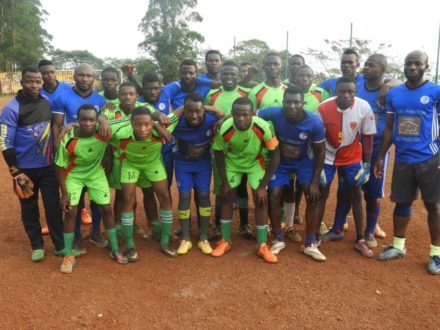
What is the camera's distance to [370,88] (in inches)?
196

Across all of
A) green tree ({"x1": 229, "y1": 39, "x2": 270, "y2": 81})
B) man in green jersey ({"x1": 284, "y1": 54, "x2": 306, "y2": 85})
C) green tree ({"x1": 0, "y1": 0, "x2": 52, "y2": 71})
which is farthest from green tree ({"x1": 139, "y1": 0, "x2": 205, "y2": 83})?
man in green jersey ({"x1": 284, "y1": 54, "x2": 306, "y2": 85})

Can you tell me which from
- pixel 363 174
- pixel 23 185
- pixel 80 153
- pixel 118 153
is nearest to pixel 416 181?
pixel 363 174

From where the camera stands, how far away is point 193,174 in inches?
196

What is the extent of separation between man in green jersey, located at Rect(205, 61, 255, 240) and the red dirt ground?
437 mm

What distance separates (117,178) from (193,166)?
0.95m

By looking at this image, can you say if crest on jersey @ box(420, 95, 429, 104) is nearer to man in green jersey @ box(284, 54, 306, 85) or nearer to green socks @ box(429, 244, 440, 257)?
green socks @ box(429, 244, 440, 257)

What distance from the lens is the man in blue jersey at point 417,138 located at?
13.9 feet

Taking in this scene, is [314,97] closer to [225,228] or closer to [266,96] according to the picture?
[266,96]

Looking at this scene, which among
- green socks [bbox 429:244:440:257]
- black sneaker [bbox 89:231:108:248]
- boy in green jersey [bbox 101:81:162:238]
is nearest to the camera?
green socks [bbox 429:244:440:257]

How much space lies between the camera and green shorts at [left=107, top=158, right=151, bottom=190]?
15.9 feet

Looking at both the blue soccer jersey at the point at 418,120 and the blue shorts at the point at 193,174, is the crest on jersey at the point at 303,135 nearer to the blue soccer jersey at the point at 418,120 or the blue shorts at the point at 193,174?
the blue soccer jersey at the point at 418,120

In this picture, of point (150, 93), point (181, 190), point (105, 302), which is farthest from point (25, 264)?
point (150, 93)

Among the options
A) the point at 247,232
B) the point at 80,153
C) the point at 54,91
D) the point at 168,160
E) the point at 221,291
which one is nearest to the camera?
the point at 221,291

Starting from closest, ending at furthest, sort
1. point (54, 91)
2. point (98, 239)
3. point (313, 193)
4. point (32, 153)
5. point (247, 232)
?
point (32, 153) < point (313, 193) < point (98, 239) < point (247, 232) < point (54, 91)
